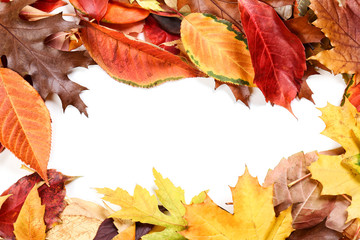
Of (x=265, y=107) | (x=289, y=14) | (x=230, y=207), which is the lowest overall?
(x=230, y=207)

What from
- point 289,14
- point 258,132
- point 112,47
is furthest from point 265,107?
point 112,47

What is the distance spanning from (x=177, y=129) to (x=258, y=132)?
12cm

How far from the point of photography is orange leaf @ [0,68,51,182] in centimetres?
54

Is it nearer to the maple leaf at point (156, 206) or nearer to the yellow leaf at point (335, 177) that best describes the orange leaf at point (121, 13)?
the maple leaf at point (156, 206)

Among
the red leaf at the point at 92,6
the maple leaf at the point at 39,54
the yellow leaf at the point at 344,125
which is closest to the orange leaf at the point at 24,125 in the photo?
the maple leaf at the point at 39,54

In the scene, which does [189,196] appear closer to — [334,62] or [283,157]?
[283,157]

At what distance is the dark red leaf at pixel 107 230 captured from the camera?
552mm

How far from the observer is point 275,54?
55 centimetres

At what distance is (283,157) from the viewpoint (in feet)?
1.87

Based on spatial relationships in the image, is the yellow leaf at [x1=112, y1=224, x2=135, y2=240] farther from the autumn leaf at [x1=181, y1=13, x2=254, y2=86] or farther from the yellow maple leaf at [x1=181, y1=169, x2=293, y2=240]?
the autumn leaf at [x1=181, y1=13, x2=254, y2=86]

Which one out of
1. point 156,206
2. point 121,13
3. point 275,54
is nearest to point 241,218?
point 156,206

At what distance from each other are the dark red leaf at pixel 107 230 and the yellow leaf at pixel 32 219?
0.25 feet

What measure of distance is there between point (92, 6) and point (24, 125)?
19cm

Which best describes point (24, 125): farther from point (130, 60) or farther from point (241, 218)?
point (241, 218)
